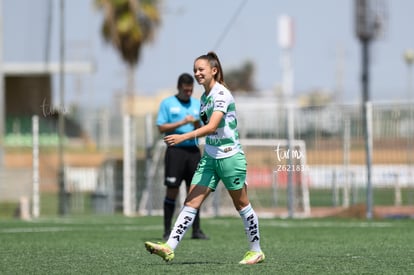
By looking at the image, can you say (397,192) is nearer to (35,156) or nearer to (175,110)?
(35,156)

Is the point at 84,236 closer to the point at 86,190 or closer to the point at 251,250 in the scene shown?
the point at 251,250

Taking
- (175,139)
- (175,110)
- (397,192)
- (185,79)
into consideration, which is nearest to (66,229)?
(175,110)

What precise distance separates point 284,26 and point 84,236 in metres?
38.2

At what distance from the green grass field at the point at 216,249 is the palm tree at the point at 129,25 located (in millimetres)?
33517

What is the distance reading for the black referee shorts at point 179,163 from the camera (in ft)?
48.3

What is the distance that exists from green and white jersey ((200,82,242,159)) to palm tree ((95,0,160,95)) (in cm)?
4139

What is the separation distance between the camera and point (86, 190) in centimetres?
3497

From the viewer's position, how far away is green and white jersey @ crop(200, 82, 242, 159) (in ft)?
34.4

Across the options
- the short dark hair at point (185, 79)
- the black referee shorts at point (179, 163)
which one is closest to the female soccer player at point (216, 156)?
the short dark hair at point (185, 79)

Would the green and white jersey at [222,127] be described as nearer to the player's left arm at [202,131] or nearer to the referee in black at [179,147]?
the player's left arm at [202,131]

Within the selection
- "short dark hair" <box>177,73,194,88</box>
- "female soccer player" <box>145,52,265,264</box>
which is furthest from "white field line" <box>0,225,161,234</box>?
"female soccer player" <box>145,52,265,264</box>

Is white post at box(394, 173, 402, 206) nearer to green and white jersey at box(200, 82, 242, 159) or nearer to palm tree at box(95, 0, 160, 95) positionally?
green and white jersey at box(200, 82, 242, 159)

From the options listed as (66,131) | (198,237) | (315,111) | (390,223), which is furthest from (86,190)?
(198,237)

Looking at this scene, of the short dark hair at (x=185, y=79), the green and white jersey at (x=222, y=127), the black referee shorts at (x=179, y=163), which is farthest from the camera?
the black referee shorts at (x=179, y=163)
